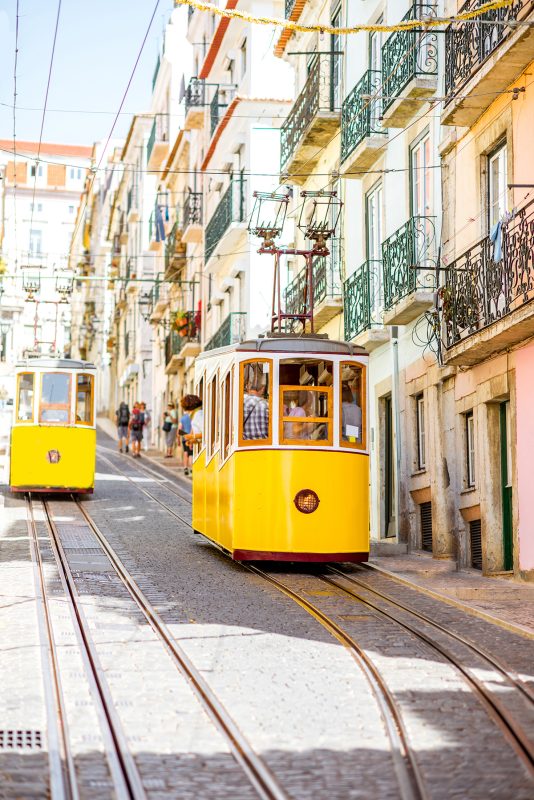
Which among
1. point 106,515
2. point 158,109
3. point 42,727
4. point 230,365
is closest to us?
point 42,727

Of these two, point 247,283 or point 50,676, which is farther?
point 247,283

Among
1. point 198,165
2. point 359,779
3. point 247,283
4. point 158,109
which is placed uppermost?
point 158,109

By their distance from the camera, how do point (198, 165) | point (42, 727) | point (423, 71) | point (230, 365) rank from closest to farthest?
point (42, 727) < point (230, 365) < point (423, 71) < point (198, 165)

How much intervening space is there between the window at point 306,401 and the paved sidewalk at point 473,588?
1787 millimetres

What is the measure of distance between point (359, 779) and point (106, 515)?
15.7m

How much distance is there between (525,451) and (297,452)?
8.36 feet

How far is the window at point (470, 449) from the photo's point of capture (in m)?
17.6

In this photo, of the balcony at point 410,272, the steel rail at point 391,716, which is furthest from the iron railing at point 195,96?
the steel rail at point 391,716

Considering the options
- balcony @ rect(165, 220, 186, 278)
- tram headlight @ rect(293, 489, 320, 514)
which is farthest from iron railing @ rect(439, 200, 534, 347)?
balcony @ rect(165, 220, 186, 278)

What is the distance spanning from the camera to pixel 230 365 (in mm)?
15562

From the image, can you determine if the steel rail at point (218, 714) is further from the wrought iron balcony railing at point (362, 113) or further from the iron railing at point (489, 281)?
the wrought iron balcony railing at point (362, 113)

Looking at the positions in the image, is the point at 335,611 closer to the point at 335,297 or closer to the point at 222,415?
the point at 222,415

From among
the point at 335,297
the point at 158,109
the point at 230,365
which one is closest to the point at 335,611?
the point at 230,365

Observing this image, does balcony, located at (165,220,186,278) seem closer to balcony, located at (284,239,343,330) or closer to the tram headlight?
balcony, located at (284,239,343,330)
